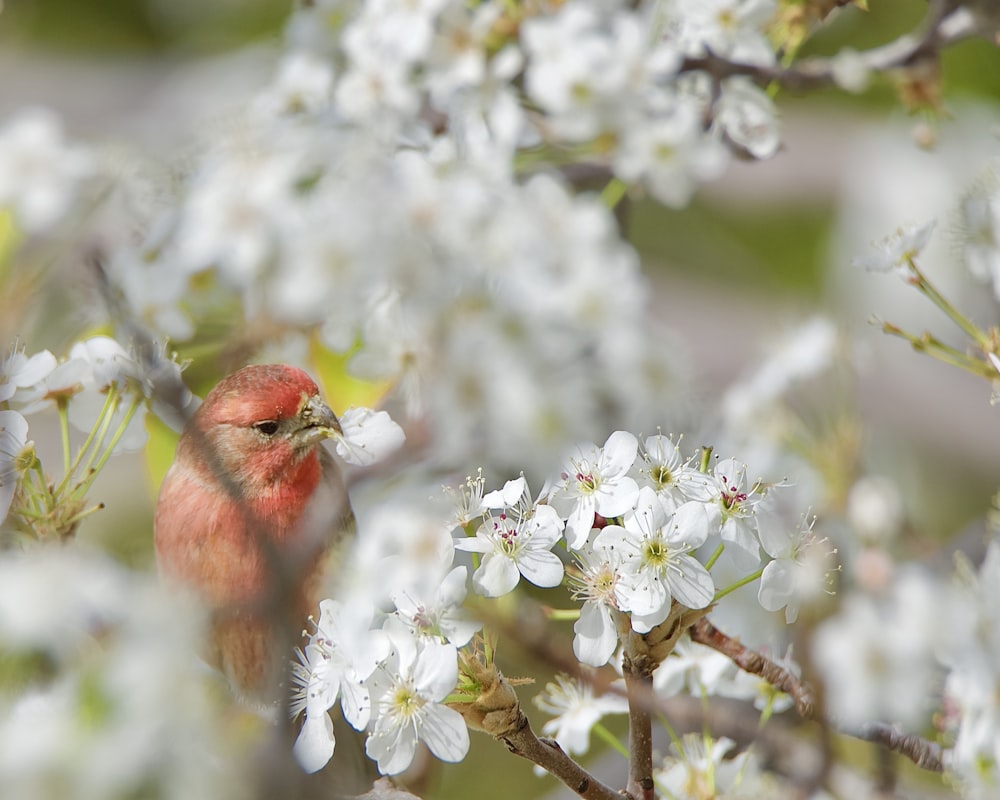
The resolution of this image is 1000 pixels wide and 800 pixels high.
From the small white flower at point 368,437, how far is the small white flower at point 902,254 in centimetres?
66

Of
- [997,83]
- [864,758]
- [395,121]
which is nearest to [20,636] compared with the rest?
[395,121]

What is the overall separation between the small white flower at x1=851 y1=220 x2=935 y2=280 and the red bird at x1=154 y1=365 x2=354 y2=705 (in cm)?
78

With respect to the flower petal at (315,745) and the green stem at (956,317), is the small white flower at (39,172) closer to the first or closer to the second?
the flower petal at (315,745)

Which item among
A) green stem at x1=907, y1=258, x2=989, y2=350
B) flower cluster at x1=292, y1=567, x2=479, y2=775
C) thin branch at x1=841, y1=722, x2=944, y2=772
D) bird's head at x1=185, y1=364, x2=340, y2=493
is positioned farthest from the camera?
bird's head at x1=185, y1=364, x2=340, y2=493

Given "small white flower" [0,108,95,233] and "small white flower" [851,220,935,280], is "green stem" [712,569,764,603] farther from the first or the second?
"small white flower" [0,108,95,233]

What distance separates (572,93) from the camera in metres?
2.22

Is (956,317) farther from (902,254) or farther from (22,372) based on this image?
(22,372)

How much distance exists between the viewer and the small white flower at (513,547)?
1247 mm

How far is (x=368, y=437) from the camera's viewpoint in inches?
63.2

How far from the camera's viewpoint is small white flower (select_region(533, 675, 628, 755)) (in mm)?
1638

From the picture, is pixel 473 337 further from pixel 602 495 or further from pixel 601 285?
pixel 602 495

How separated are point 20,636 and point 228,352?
101cm

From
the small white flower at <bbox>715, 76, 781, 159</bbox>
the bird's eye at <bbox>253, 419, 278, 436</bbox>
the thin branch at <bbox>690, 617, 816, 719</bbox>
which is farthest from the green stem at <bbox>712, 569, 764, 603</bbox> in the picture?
the small white flower at <bbox>715, 76, 781, 159</bbox>

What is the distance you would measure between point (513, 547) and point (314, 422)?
81cm
